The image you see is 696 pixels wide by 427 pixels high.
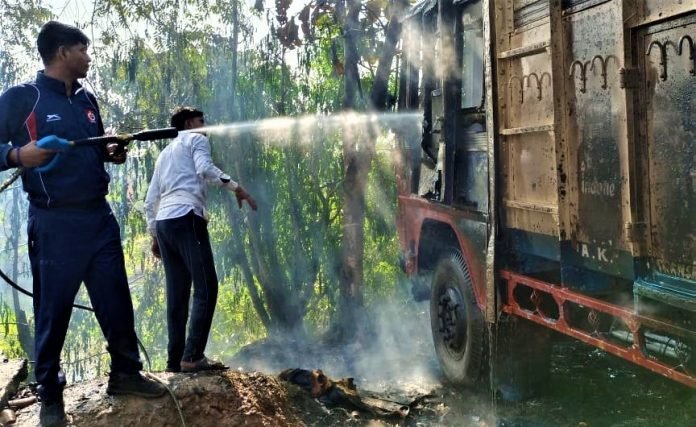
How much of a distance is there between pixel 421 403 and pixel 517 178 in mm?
1972

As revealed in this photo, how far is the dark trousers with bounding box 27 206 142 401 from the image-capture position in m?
3.06

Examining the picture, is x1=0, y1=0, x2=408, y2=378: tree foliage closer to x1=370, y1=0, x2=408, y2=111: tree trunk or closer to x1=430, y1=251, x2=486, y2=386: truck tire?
Answer: x1=370, y1=0, x2=408, y2=111: tree trunk

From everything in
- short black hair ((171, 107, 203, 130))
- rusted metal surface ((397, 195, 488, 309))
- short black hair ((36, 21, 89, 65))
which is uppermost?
short black hair ((36, 21, 89, 65))

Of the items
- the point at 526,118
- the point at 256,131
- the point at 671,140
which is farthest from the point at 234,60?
the point at 671,140

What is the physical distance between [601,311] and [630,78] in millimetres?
1070

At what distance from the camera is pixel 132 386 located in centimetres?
336

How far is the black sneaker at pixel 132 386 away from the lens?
3.36 metres

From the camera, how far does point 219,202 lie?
9.43m

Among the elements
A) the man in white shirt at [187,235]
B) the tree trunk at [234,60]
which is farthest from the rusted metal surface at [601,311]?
the tree trunk at [234,60]

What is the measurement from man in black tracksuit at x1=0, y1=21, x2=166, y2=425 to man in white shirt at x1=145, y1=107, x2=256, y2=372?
2.24 feet

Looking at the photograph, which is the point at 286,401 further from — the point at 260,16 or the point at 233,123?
the point at 260,16

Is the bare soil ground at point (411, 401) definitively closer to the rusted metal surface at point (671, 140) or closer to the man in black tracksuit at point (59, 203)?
the man in black tracksuit at point (59, 203)

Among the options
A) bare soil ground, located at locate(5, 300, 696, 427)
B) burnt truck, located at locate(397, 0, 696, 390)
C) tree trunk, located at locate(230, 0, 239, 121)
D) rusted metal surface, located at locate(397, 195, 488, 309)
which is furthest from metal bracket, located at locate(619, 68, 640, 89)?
tree trunk, located at locate(230, 0, 239, 121)

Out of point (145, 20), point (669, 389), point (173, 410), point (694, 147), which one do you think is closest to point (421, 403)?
point (669, 389)
